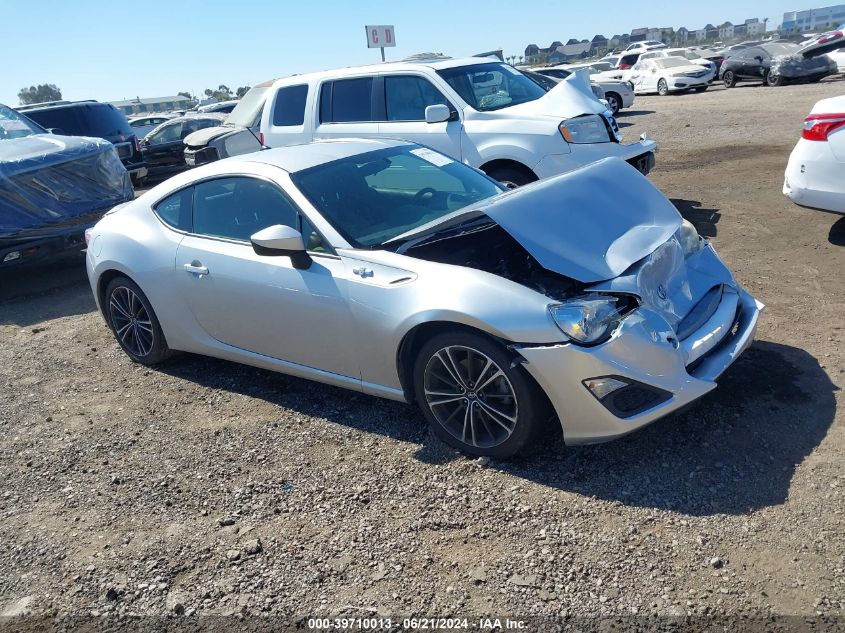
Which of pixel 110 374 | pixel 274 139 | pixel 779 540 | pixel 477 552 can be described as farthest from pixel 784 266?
pixel 274 139

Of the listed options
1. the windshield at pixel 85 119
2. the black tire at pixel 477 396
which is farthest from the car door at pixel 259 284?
the windshield at pixel 85 119

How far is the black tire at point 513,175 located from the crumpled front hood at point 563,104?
571mm

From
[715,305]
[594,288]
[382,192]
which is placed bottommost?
[715,305]

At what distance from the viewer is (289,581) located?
3156 millimetres

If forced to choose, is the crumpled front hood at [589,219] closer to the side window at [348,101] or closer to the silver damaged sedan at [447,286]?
the silver damaged sedan at [447,286]

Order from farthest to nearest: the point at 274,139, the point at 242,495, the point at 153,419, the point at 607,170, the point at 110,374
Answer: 1. the point at 274,139
2. the point at 110,374
3. the point at 153,419
4. the point at 607,170
5. the point at 242,495

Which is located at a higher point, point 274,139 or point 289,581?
point 274,139

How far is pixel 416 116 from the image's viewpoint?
8469 mm

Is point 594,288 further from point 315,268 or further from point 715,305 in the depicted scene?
point 315,268

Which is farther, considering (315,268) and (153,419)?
(153,419)

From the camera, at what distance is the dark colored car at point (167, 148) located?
1642 cm

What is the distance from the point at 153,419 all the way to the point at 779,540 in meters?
3.68

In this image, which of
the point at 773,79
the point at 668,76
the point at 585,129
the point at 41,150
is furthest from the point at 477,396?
the point at 668,76

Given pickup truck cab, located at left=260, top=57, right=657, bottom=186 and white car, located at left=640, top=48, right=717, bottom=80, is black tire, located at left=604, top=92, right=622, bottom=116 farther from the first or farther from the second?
pickup truck cab, located at left=260, top=57, right=657, bottom=186
